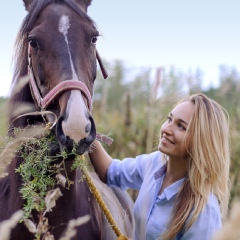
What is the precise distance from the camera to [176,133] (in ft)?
9.69

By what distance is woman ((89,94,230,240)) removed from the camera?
2791 mm

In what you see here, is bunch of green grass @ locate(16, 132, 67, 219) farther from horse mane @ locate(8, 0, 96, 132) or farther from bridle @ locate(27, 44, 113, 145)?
horse mane @ locate(8, 0, 96, 132)

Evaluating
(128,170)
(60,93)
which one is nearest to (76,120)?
(60,93)

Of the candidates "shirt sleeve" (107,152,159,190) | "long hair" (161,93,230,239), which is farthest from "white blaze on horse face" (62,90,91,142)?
"shirt sleeve" (107,152,159,190)

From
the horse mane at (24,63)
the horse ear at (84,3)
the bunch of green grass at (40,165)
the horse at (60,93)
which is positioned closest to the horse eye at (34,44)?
the horse at (60,93)

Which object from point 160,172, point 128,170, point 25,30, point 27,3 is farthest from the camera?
point 128,170

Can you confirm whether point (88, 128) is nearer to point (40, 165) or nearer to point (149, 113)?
point (40, 165)

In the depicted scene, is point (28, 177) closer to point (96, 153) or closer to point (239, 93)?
point (96, 153)

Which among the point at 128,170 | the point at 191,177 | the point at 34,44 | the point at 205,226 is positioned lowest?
the point at 205,226

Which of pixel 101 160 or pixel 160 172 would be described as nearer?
pixel 160 172

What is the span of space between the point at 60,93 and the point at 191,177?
102 cm

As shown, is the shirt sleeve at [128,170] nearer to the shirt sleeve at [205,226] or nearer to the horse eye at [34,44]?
the shirt sleeve at [205,226]

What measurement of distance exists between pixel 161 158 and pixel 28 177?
3.95 feet

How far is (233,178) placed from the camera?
15.4 feet
